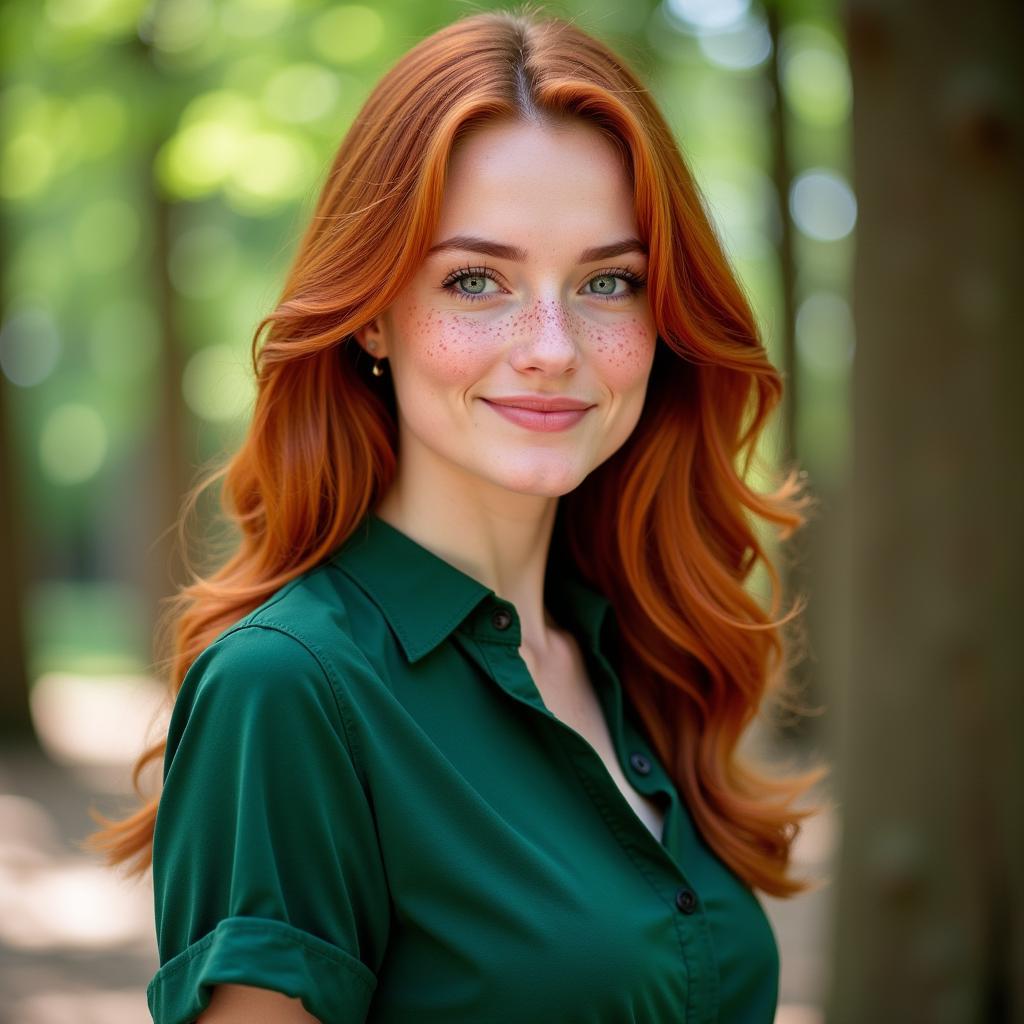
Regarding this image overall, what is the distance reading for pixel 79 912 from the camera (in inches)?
278

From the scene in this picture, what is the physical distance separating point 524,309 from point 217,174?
16.5ft

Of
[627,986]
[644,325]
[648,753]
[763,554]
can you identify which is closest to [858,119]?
[763,554]

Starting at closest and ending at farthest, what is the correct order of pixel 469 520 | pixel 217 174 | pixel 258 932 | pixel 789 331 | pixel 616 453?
pixel 258 932, pixel 469 520, pixel 616 453, pixel 217 174, pixel 789 331

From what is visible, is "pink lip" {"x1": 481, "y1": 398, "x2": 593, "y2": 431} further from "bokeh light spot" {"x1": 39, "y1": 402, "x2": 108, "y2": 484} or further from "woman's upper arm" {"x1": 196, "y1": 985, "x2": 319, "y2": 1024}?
"bokeh light spot" {"x1": 39, "y1": 402, "x2": 108, "y2": 484}

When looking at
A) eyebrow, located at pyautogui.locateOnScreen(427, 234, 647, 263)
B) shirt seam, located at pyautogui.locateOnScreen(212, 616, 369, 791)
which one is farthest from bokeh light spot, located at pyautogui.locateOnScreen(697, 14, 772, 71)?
shirt seam, located at pyautogui.locateOnScreen(212, 616, 369, 791)

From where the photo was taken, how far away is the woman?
1.86 metres

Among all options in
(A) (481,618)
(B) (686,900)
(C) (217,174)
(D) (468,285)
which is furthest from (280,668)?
(C) (217,174)

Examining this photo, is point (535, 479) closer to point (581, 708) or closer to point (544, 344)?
point (544, 344)

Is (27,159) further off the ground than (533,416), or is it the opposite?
(27,159)

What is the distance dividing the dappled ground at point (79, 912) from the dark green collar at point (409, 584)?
0.57m

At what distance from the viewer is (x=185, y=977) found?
181 cm

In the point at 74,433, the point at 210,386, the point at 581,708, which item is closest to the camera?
the point at 581,708

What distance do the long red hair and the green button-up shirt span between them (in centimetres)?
23

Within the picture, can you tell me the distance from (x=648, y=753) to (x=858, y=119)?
8.36 ft
